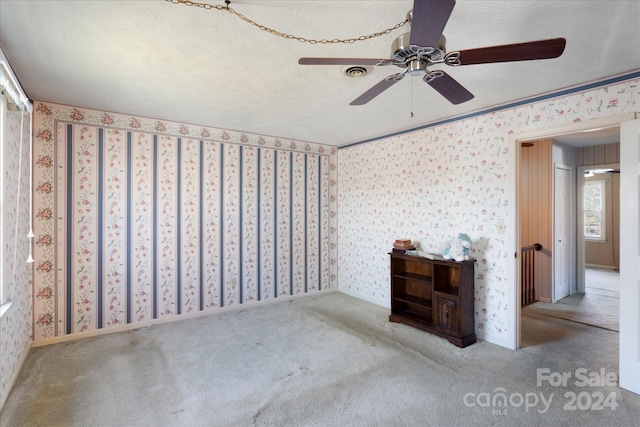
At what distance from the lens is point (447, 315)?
326 centimetres

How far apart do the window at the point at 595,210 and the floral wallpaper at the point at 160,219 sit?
6.78 m

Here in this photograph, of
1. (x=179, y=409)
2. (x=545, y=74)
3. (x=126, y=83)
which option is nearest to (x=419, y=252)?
(x=545, y=74)

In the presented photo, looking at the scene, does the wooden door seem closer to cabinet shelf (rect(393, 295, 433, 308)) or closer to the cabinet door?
cabinet shelf (rect(393, 295, 433, 308))

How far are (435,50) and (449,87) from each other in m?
0.40

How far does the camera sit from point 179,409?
215 centimetres

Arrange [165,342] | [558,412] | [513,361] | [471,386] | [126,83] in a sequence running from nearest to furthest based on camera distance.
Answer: [558,412] < [471,386] < [126,83] < [513,361] < [165,342]

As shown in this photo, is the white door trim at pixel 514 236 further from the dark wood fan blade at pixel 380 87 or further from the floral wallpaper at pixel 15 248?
the floral wallpaper at pixel 15 248

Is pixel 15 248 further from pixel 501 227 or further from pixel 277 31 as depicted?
pixel 501 227

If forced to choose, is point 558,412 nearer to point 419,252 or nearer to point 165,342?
point 419,252

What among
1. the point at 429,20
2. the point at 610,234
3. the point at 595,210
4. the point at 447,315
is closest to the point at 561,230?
the point at 447,315

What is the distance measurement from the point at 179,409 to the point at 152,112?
2896 millimetres

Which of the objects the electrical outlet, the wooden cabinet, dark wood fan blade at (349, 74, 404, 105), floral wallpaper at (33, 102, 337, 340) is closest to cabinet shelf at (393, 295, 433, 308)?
the wooden cabinet

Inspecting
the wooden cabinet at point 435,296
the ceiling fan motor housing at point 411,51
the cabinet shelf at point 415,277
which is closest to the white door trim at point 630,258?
the wooden cabinet at point 435,296

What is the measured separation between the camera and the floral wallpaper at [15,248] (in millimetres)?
2262
